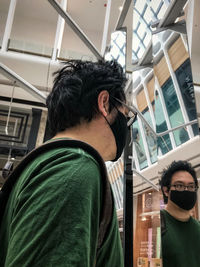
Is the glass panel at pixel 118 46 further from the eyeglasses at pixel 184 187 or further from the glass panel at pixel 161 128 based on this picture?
the eyeglasses at pixel 184 187

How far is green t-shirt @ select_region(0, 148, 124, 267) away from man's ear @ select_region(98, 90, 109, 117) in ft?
0.76

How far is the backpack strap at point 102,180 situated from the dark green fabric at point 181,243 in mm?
277

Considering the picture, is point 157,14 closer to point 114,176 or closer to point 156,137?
point 156,137

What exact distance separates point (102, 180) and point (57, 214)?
0.10 metres

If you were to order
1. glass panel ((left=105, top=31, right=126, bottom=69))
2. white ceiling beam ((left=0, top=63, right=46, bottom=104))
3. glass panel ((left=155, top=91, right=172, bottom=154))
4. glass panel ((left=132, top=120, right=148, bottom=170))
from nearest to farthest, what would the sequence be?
glass panel ((left=155, top=91, right=172, bottom=154)) → glass panel ((left=132, top=120, right=148, bottom=170)) → white ceiling beam ((left=0, top=63, right=46, bottom=104)) → glass panel ((left=105, top=31, right=126, bottom=69))

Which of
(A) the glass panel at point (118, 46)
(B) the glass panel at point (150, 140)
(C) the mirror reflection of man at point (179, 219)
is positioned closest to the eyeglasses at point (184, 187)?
(C) the mirror reflection of man at point (179, 219)

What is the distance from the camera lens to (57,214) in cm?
28

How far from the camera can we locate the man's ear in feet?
1.85

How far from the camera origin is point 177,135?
0.61 meters

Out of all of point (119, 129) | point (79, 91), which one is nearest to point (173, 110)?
point (119, 129)

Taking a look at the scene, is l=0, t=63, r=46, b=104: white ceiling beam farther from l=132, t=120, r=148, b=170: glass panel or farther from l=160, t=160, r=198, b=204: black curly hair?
l=160, t=160, r=198, b=204: black curly hair

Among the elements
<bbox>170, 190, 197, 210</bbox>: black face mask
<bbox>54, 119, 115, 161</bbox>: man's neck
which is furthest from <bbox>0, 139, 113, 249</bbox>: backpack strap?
<bbox>170, 190, 197, 210</bbox>: black face mask

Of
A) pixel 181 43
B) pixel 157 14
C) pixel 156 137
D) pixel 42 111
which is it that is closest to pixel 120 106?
pixel 156 137

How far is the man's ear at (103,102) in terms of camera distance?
22.2 inches
